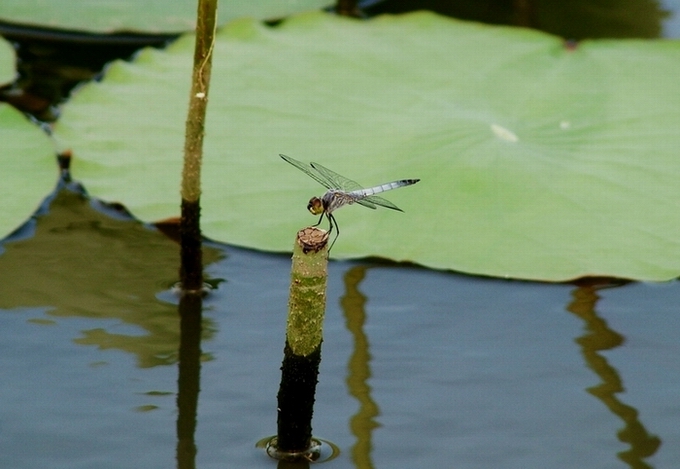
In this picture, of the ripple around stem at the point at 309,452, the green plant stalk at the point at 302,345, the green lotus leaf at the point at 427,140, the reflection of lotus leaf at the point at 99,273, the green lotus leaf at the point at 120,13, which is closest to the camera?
the green plant stalk at the point at 302,345

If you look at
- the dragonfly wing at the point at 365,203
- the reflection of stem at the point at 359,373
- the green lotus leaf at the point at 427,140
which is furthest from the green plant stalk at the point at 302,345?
the green lotus leaf at the point at 427,140

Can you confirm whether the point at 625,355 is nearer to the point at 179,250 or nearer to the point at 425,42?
the point at 179,250

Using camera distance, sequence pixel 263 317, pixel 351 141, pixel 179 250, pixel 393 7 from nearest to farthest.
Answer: pixel 263 317
pixel 179 250
pixel 351 141
pixel 393 7

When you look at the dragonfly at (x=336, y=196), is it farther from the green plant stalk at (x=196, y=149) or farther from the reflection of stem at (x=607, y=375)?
the reflection of stem at (x=607, y=375)

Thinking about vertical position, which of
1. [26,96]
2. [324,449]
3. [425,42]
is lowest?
[324,449]

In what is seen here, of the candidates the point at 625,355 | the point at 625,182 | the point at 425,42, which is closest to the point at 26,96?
the point at 425,42

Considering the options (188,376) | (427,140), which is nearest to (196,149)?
(188,376)

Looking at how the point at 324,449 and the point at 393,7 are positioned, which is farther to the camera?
the point at 393,7

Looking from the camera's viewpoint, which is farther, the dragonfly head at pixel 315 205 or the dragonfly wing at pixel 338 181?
the dragonfly wing at pixel 338 181
